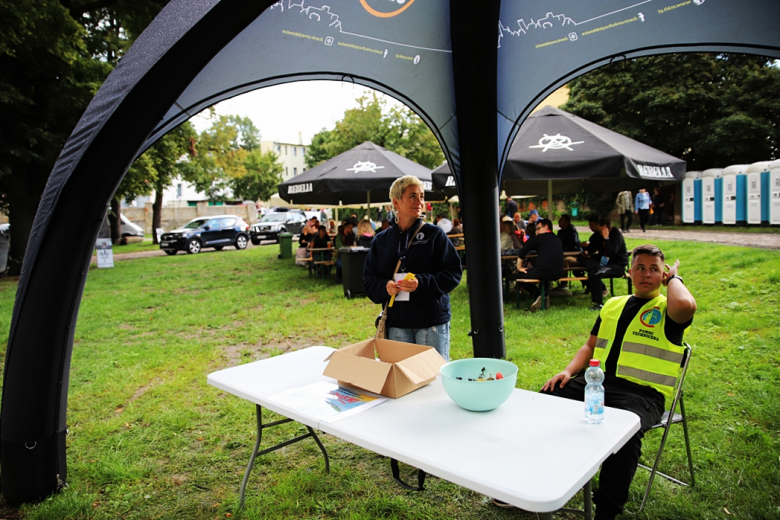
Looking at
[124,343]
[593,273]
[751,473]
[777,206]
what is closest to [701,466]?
[751,473]

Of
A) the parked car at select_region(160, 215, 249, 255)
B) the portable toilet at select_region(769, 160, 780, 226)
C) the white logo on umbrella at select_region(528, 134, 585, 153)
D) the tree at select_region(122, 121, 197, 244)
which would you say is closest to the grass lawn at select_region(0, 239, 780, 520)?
the white logo on umbrella at select_region(528, 134, 585, 153)

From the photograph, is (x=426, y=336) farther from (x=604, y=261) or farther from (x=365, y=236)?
(x=365, y=236)

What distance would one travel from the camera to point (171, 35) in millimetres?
2619

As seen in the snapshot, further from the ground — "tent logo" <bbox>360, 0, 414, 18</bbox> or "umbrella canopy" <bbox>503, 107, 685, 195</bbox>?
"tent logo" <bbox>360, 0, 414, 18</bbox>

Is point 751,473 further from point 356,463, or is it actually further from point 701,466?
point 356,463

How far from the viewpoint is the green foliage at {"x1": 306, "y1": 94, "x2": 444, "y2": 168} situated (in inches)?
1319

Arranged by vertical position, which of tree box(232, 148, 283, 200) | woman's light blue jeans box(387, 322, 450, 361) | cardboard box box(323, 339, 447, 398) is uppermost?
tree box(232, 148, 283, 200)

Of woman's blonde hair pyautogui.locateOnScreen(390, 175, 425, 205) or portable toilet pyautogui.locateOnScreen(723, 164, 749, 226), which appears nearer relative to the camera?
woman's blonde hair pyautogui.locateOnScreen(390, 175, 425, 205)

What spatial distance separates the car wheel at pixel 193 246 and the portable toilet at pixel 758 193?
21963 millimetres

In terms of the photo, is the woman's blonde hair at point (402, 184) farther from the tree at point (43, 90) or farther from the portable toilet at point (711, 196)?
the portable toilet at point (711, 196)

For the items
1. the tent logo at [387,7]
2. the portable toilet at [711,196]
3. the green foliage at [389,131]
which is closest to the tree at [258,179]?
the green foliage at [389,131]

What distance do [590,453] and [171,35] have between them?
2761 mm

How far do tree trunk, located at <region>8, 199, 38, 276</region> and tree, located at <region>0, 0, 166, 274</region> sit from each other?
0.02m

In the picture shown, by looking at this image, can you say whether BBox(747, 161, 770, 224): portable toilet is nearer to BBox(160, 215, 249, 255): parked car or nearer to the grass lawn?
the grass lawn
